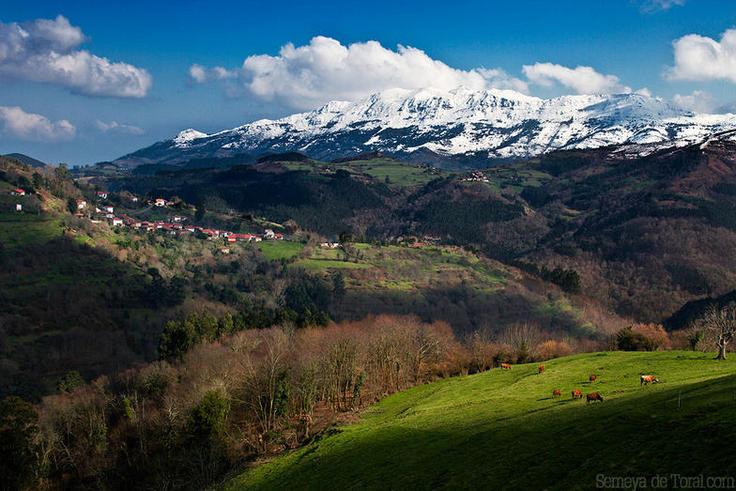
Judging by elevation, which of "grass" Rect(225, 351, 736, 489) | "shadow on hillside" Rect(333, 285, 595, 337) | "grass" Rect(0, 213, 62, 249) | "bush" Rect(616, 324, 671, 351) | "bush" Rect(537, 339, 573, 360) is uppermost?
"grass" Rect(0, 213, 62, 249)

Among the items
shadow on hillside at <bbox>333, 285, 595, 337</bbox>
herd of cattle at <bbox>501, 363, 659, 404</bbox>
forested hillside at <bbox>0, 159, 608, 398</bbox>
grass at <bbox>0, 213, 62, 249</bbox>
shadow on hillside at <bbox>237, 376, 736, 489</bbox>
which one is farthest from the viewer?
grass at <bbox>0, 213, 62, 249</bbox>

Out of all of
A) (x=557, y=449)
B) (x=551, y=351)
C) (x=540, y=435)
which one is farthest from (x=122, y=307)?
(x=557, y=449)

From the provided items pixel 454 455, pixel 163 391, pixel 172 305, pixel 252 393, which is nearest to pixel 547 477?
pixel 454 455

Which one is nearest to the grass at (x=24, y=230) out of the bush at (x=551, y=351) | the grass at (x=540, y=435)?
the bush at (x=551, y=351)

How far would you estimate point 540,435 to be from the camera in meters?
32.3

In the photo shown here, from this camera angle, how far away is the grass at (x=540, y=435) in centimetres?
2420

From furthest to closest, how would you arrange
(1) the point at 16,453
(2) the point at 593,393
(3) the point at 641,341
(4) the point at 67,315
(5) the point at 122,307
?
(5) the point at 122,307
(4) the point at 67,315
(3) the point at 641,341
(1) the point at 16,453
(2) the point at 593,393

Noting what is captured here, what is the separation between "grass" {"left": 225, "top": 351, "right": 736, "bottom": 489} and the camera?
24203 mm

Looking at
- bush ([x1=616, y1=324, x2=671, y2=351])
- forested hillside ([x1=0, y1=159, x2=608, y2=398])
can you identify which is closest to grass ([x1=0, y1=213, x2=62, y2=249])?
forested hillside ([x1=0, y1=159, x2=608, y2=398])

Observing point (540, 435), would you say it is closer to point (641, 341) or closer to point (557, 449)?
point (557, 449)

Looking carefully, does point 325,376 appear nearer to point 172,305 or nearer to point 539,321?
point 172,305

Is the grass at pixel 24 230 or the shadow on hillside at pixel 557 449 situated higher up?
the grass at pixel 24 230

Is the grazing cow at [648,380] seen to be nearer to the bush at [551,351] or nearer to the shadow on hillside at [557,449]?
the shadow on hillside at [557,449]

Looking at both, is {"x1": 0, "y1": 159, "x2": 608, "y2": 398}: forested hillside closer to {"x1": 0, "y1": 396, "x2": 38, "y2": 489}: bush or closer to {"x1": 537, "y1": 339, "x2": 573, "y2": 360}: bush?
{"x1": 537, "y1": 339, "x2": 573, "y2": 360}: bush
